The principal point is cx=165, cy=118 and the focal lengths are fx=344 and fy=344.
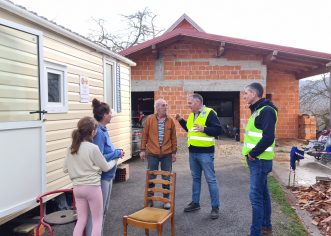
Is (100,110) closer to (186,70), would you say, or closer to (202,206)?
(202,206)

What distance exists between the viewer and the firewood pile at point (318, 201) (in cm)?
496

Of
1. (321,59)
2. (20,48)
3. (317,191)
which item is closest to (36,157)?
(20,48)

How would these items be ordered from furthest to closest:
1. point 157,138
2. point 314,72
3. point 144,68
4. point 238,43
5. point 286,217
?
point 314,72 → point 144,68 → point 238,43 → point 157,138 → point 286,217

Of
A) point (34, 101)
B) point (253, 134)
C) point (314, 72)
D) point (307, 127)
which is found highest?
point (314, 72)

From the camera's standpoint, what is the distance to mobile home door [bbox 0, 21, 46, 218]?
11.9 ft

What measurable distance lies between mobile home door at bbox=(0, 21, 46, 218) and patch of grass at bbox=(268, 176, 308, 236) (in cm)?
326

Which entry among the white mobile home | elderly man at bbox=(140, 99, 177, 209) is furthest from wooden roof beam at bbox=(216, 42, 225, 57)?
elderly man at bbox=(140, 99, 177, 209)

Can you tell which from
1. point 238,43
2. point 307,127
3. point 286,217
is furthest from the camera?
point 307,127

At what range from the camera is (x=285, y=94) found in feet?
49.7

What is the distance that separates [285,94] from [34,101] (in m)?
12.9

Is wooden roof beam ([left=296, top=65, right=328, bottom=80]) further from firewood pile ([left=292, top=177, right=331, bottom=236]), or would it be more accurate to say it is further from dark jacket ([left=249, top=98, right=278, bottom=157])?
dark jacket ([left=249, top=98, right=278, bottom=157])

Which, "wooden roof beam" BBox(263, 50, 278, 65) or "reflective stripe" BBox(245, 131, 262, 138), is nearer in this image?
"reflective stripe" BBox(245, 131, 262, 138)

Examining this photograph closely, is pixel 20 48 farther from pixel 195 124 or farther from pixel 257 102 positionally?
pixel 257 102

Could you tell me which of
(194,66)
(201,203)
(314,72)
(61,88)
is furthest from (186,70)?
(61,88)
